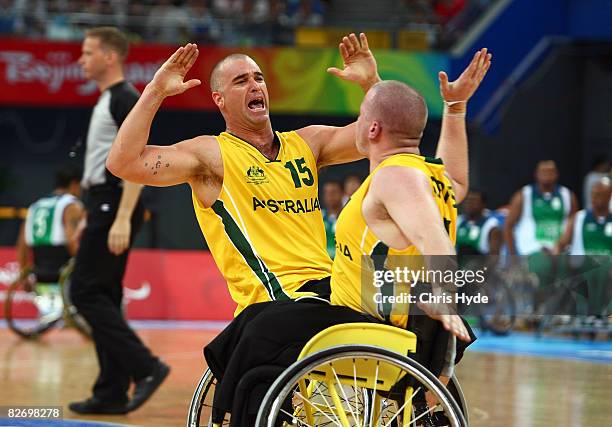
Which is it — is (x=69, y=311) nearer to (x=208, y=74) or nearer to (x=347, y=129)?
(x=208, y=74)

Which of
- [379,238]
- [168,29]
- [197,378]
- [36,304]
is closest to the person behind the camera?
[379,238]

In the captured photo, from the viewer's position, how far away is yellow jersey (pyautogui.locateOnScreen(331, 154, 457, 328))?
436cm

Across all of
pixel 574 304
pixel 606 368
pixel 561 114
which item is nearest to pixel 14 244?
pixel 561 114

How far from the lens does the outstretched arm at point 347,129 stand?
5.48m

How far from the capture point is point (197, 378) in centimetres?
921

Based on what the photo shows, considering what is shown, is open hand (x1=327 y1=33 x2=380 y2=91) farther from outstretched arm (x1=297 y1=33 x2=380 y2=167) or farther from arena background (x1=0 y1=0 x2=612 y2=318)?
arena background (x1=0 y1=0 x2=612 y2=318)

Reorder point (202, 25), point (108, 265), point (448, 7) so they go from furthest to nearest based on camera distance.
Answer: point (448, 7) → point (202, 25) → point (108, 265)

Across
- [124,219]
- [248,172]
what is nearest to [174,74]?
[248,172]

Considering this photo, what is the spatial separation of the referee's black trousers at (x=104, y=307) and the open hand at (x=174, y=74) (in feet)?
8.46

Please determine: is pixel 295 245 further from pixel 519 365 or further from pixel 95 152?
pixel 519 365

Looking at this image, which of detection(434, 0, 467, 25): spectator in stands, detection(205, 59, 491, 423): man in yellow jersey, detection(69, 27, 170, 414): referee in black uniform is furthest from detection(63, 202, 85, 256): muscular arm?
detection(434, 0, 467, 25): spectator in stands

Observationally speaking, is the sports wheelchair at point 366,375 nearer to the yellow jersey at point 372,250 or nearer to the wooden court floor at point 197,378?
the yellow jersey at point 372,250

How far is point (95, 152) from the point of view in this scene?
24.7 ft

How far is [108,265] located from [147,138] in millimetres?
2655
